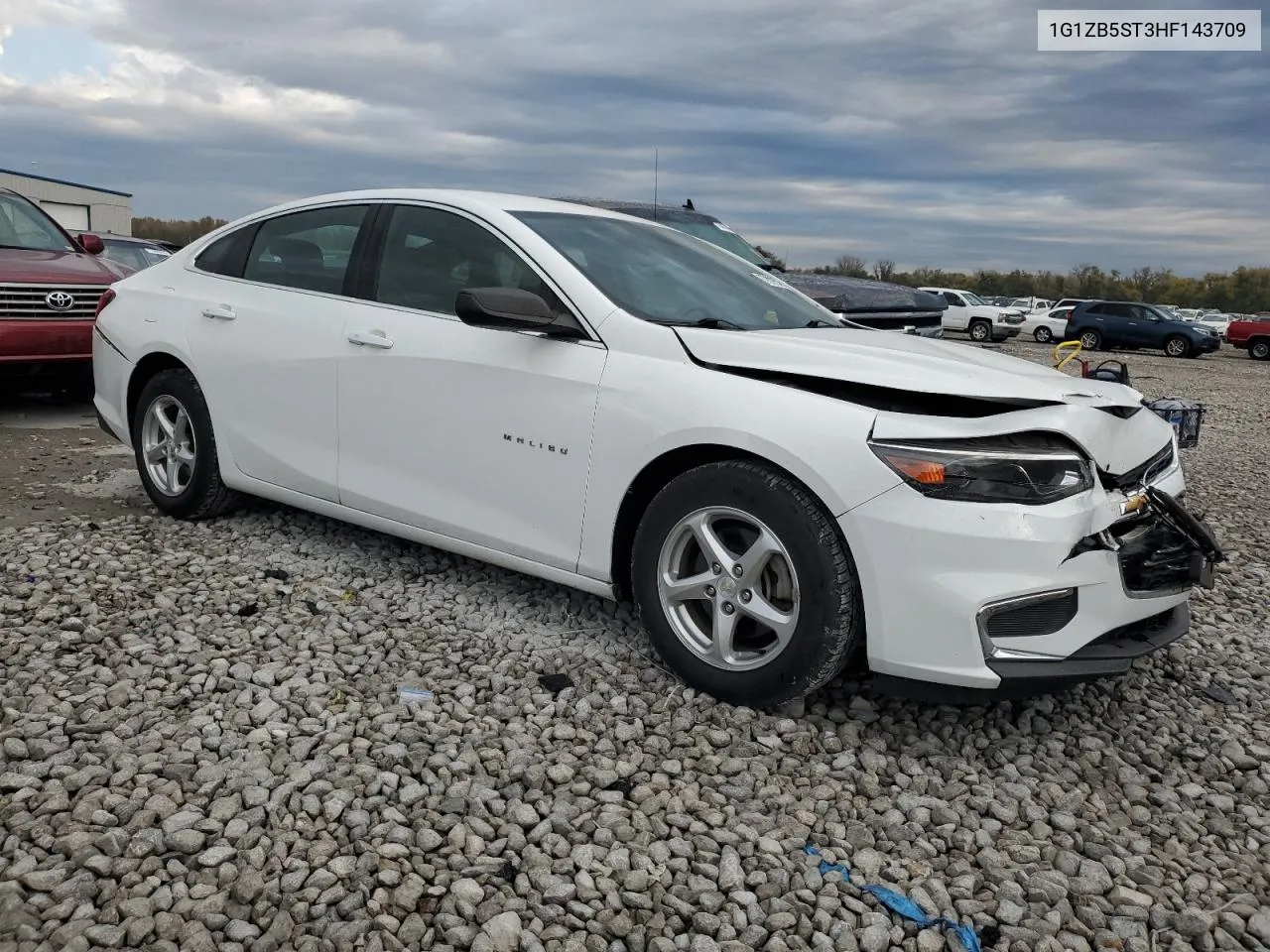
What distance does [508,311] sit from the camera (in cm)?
340

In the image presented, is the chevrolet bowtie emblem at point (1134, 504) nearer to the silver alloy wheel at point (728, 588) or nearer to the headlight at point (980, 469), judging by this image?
the headlight at point (980, 469)

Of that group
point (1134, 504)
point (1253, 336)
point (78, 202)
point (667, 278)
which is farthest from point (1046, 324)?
point (78, 202)

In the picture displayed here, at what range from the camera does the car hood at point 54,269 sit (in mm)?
7555

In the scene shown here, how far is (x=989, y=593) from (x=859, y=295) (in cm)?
638

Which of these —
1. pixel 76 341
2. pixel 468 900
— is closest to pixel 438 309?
pixel 468 900

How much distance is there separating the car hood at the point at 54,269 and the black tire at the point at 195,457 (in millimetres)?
3317

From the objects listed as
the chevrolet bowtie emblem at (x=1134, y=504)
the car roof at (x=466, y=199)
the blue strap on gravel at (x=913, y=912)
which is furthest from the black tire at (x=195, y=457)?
the chevrolet bowtie emblem at (x=1134, y=504)

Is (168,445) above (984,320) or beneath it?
beneath

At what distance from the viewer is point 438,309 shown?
3.94 metres

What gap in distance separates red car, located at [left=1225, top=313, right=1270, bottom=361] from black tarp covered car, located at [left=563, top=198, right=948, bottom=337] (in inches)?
930

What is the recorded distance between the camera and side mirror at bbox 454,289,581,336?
3404 mm

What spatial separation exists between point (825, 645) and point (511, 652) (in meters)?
1.22

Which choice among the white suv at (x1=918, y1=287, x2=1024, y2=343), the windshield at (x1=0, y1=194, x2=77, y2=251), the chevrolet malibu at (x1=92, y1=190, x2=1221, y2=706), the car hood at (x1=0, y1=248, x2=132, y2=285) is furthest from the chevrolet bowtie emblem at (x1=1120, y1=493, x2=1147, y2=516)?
the white suv at (x1=918, y1=287, x2=1024, y2=343)

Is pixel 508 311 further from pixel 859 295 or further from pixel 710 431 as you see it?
pixel 859 295
